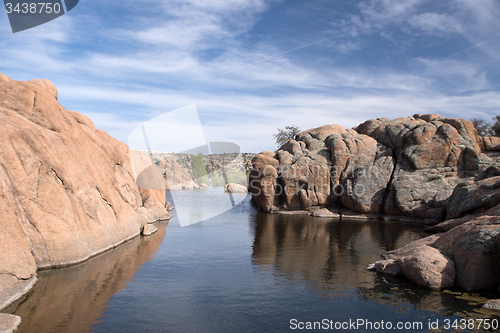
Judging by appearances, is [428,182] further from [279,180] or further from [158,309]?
[158,309]

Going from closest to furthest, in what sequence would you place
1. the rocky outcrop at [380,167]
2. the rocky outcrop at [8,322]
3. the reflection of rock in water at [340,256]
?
the rocky outcrop at [8,322], the reflection of rock in water at [340,256], the rocky outcrop at [380,167]

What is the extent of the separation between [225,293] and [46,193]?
926cm

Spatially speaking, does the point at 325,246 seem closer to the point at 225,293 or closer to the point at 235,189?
the point at 225,293

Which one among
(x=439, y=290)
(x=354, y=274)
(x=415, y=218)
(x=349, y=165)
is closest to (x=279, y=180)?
(x=349, y=165)

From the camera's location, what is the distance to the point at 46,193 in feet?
47.9

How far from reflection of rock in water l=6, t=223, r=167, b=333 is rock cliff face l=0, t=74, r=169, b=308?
0.59 metres

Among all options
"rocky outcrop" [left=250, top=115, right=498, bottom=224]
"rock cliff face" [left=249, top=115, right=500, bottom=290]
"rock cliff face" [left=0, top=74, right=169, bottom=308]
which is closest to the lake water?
"rock cliff face" [left=0, top=74, right=169, bottom=308]

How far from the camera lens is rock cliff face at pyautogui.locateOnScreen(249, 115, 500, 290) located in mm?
30047

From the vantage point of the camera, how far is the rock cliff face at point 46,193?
11.9 metres

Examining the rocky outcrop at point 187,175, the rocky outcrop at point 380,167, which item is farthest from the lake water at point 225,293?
the rocky outcrop at point 187,175

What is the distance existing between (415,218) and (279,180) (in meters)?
15.5

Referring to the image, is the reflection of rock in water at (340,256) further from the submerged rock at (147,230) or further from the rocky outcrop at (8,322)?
the rocky outcrop at (8,322)

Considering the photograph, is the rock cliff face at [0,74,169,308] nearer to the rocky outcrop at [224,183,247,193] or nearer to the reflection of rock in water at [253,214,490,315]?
the reflection of rock in water at [253,214,490,315]

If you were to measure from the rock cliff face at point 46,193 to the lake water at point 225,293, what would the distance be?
0.91 m
